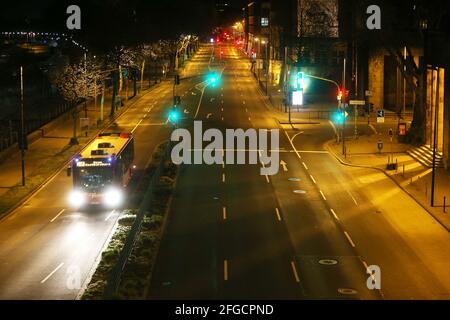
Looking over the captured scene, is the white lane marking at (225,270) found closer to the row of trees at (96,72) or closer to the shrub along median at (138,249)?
the shrub along median at (138,249)

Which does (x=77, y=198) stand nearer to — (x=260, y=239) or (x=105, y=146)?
(x=105, y=146)

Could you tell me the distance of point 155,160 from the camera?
54.1 metres

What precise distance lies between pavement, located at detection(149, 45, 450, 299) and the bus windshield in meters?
4.32

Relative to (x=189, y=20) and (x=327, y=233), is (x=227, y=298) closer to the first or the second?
(x=327, y=233)

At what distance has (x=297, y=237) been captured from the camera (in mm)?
34500

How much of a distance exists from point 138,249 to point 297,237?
805 cm

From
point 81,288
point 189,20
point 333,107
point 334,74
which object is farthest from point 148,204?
point 189,20

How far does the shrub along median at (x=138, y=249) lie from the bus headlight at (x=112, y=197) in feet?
4.55

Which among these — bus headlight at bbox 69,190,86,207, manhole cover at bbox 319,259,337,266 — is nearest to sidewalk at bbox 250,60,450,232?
manhole cover at bbox 319,259,337,266

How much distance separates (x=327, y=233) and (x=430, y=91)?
31.8 meters
